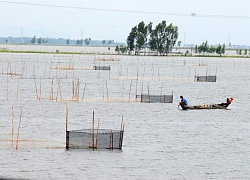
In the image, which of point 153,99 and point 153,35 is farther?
point 153,35

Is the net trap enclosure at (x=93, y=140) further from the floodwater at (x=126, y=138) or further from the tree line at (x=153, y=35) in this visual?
the tree line at (x=153, y=35)

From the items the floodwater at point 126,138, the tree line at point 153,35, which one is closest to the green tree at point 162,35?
the tree line at point 153,35

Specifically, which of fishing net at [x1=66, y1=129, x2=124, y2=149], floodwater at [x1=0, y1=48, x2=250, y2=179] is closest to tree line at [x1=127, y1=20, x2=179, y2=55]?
floodwater at [x1=0, y1=48, x2=250, y2=179]

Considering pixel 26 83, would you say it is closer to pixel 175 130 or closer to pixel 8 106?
pixel 8 106

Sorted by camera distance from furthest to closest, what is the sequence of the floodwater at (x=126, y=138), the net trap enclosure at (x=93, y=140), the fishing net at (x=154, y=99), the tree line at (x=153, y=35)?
the tree line at (x=153, y=35)
the fishing net at (x=154, y=99)
the net trap enclosure at (x=93, y=140)
the floodwater at (x=126, y=138)

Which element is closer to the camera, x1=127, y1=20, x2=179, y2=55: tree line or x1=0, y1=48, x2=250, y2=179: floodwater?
x1=0, y1=48, x2=250, y2=179: floodwater

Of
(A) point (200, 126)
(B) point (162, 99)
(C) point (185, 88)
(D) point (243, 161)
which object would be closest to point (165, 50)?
(C) point (185, 88)

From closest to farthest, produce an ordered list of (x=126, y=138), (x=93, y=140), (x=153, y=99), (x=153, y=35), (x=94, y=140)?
(x=93, y=140) < (x=94, y=140) < (x=126, y=138) < (x=153, y=99) < (x=153, y=35)

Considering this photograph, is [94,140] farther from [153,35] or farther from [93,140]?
[153,35]

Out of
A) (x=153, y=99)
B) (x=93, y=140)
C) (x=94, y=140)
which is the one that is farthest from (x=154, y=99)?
(x=93, y=140)

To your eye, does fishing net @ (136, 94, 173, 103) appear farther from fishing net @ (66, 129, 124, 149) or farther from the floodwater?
fishing net @ (66, 129, 124, 149)

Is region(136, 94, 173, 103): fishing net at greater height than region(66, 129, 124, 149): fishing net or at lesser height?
lesser

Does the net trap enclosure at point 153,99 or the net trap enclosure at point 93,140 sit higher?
the net trap enclosure at point 93,140

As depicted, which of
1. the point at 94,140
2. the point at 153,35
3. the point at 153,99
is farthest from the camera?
the point at 153,35
